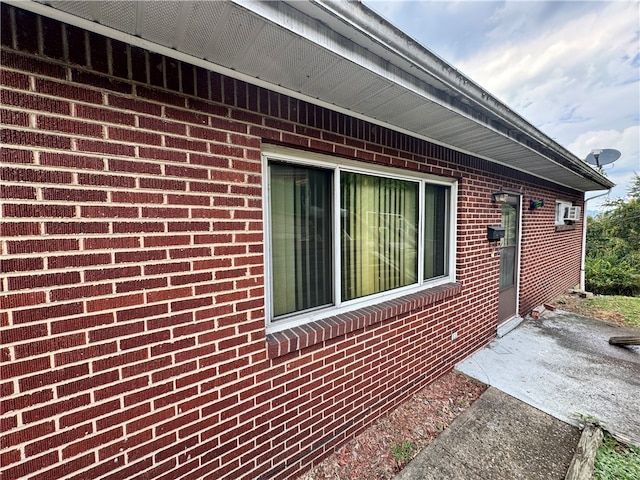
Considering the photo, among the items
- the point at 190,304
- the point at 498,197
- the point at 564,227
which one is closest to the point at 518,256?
the point at 498,197

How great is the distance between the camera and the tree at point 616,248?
947 centimetres

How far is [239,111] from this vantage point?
171 centimetres

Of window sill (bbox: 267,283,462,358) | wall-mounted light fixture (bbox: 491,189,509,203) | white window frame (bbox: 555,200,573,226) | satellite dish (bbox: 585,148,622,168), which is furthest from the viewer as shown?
satellite dish (bbox: 585,148,622,168)

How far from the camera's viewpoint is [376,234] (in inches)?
112

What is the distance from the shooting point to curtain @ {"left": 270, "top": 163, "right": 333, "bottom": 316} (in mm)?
2086

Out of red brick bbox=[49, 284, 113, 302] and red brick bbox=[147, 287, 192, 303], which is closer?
red brick bbox=[49, 284, 113, 302]

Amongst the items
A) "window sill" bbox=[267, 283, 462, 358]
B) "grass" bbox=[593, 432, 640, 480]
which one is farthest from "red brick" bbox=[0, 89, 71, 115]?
"grass" bbox=[593, 432, 640, 480]

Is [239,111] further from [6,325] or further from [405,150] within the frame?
[405,150]

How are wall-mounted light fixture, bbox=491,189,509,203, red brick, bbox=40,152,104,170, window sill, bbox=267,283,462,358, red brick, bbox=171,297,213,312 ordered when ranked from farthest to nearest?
1. wall-mounted light fixture, bbox=491,189,509,203
2. window sill, bbox=267,283,462,358
3. red brick, bbox=171,297,213,312
4. red brick, bbox=40,152,104,170

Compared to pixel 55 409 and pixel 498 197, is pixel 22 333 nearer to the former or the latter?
pixel 55 409

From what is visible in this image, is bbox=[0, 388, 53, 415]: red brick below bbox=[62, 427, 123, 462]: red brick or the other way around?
the other way around

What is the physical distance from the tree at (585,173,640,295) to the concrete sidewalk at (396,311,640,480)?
7467 millimetres

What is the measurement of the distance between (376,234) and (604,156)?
10330mm

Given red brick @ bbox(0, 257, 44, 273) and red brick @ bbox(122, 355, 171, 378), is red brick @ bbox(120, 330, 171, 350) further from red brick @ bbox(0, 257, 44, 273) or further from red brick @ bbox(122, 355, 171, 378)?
red brick @ bbox(0, 257, 44, 273)
